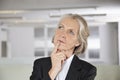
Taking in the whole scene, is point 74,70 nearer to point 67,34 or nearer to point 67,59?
point 67,59

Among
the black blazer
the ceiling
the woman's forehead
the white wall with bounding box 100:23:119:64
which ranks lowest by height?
the black blazer

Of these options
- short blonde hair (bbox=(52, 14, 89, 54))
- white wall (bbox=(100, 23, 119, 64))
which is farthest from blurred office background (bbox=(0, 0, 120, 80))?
short blonde hair (bbox=(52, 14, 89, 54))

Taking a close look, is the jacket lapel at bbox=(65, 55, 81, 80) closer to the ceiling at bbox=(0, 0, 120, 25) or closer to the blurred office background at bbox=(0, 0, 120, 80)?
the blurred office background at bbox=(0, 0, 120, 80)

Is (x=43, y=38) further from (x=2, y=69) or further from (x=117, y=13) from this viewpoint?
(x=117, y=13)

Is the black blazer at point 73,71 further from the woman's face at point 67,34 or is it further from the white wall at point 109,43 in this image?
the white wall at point 109,43

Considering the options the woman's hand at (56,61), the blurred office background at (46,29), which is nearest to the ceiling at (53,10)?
the blurred office background at (46,29)

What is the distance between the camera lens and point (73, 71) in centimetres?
120

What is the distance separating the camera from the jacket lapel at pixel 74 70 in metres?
1.18

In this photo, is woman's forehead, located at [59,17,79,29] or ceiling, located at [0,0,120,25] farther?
ceiling, located at [0,0,120,25]

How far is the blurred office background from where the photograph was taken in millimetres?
1935

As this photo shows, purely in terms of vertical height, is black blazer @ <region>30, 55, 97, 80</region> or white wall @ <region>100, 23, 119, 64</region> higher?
white wall @ <region>100, 23, 119, 64</region>

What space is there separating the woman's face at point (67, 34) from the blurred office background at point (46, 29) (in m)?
0.69

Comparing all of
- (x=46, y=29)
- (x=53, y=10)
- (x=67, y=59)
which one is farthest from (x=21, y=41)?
(x=67, y=59)

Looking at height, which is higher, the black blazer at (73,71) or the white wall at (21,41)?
the white wall at (21,41)
